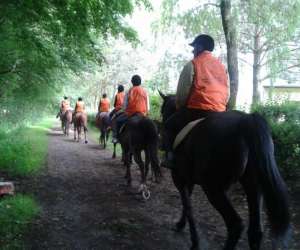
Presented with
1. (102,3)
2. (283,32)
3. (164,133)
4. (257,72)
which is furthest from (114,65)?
(164,133)

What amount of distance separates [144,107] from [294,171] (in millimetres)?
3585

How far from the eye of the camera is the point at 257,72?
1089 inches

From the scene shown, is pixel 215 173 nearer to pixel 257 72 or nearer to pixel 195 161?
pixel 195 161

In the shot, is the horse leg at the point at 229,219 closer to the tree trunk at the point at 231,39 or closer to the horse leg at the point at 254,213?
the horse leg at the point at 254,213

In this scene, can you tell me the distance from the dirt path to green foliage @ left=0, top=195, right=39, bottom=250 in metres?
0.15

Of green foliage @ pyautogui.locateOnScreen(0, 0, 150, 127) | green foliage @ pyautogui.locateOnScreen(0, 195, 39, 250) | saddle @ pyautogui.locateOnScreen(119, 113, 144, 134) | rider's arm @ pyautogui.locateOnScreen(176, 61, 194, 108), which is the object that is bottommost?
green foliage @ pyautogui.locateOnScreen(0, 195, 39, 250)

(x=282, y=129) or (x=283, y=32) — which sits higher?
(x=283, y=32)

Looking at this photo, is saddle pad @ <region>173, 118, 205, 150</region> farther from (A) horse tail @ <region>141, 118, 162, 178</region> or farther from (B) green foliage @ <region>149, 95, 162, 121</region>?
(B) green foliage @ <region>149, 95, 162, 121</region>

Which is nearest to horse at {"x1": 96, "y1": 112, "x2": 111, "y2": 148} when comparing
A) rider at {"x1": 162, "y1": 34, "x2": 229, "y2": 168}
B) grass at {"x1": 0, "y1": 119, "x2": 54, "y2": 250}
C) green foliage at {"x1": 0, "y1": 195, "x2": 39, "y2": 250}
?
grass at {"x1": 0, "y1": 119, "x2": 54, "y2": 250}

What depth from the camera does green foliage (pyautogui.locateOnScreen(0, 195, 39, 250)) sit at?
5.44 m

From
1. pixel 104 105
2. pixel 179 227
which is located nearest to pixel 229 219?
pixel 179 227

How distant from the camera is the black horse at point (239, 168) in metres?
4.27

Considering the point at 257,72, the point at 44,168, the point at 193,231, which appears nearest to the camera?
the point at 193,231

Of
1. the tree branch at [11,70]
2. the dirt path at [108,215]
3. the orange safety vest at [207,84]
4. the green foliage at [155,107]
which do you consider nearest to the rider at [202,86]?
the orange safety vest at [207,84]
